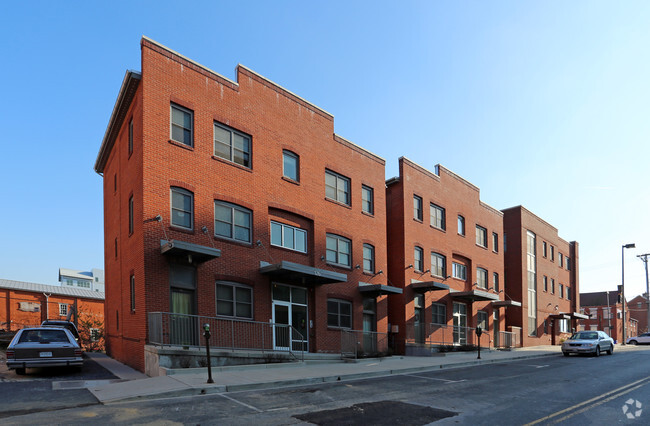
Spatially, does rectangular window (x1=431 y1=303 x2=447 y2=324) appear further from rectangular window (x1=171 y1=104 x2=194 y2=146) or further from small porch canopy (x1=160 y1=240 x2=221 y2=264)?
rectangular window (x1=171 y1=104 x2=194 y2=146)

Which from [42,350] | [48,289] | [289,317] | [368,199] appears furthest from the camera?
[48,289]

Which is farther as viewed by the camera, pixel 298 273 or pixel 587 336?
pixel 587 336

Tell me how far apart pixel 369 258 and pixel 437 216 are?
7.32m

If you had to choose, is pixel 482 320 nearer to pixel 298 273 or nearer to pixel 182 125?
pixel 298 273

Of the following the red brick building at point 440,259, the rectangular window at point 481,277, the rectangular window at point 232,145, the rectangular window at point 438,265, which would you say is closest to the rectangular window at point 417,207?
the red brick building at point 440,259

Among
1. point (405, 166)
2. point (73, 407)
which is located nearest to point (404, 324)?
point (405, 166)

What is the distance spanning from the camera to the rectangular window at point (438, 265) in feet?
96.7

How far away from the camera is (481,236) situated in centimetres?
3512

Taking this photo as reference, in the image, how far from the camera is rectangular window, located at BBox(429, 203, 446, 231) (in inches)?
1175

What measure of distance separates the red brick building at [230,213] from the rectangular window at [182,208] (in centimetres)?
4

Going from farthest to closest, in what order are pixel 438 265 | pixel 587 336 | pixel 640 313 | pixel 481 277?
pixel 640 313 < pixel 481 277 < pixel 438 265 < pixel 587 336

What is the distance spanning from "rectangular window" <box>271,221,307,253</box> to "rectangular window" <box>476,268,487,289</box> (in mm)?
16925

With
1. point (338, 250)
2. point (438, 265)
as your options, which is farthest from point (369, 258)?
point (438, 265)

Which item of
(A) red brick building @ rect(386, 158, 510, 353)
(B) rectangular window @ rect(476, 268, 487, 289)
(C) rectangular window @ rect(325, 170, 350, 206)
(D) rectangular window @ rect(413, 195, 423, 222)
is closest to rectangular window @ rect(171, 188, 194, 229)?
(C) rectangular window @ rect(325, 170, 350, 206)
